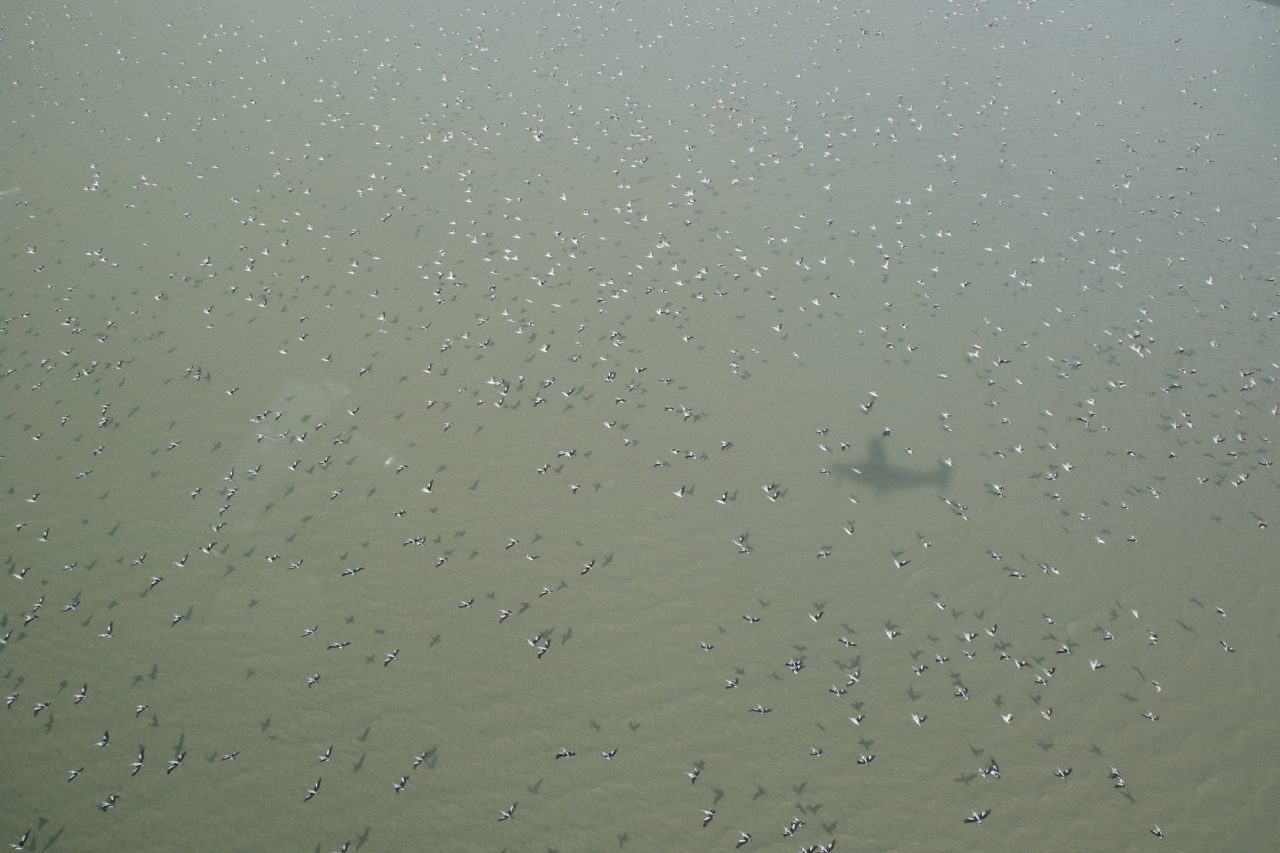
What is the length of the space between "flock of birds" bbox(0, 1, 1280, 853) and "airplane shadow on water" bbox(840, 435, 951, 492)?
48 millimetres

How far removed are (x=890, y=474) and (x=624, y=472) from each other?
2.47 meters

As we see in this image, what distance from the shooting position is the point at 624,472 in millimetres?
7441

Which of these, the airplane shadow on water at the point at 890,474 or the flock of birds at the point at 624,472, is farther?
the airplane shadow on water at the point at 890,474

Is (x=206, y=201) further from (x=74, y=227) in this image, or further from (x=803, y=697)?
(x=803, y=697)

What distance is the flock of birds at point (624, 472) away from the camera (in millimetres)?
5621

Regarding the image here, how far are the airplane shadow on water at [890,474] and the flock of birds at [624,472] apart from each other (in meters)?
0.05

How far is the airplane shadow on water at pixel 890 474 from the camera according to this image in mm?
7297

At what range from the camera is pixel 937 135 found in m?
12.0

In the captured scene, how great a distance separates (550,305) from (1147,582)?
20.9 feet

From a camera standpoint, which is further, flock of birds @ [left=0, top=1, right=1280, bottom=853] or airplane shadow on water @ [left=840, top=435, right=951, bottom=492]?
airplane shadow on water @ [left=840, top=435, right=951, bottom=492]

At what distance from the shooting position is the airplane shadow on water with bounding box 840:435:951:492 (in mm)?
7297

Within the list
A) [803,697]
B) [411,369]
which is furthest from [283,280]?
[803,697]

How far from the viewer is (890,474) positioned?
7371 mm

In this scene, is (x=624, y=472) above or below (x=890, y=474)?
above
